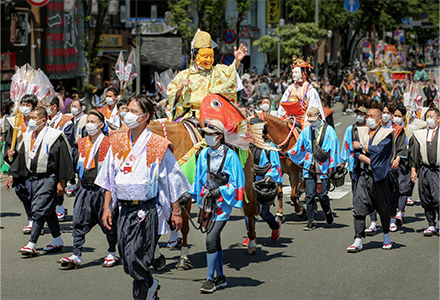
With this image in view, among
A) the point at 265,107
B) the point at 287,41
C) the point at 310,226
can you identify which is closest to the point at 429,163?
the point at 310,226

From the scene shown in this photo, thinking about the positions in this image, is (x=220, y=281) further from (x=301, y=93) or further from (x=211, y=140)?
(x=301, y=93)

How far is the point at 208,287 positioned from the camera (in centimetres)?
802

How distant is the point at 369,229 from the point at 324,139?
5.25 feet

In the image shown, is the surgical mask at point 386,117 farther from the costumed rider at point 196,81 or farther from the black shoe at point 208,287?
the black shoe at point 208,287

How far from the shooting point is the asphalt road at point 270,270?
26.5 ft

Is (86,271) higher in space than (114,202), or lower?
lower

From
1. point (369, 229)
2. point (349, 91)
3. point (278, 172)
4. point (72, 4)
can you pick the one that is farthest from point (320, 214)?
point (349, 91)

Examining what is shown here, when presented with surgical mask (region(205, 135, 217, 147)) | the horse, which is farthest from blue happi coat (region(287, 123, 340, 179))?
surgical mask (region(205, 135, 217, 147))

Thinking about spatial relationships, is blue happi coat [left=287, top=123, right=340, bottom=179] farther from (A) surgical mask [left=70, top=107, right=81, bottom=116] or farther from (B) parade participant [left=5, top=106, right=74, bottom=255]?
(A) surgical mask [left=70, top=107, right=81, bottom=116]

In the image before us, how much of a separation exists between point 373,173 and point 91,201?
152 inches

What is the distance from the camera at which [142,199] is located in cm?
682

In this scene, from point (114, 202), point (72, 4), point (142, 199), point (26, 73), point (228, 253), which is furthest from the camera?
point (72, 4)

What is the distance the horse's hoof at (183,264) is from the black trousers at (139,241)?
216 cm

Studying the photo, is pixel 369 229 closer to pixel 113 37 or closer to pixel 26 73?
pixel 26 73
